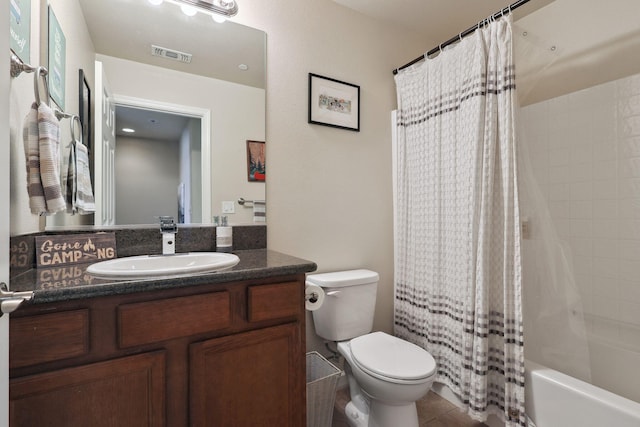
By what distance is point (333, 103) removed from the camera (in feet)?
6.40

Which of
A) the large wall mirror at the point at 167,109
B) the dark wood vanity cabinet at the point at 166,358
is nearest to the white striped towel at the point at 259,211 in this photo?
the large wall mirror at the point at 167,109

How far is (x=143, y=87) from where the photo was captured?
4.69 feet

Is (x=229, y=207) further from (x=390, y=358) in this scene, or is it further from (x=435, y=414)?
(x=435, y=414)

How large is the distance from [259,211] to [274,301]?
0.67m

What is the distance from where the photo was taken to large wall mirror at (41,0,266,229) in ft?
4.47

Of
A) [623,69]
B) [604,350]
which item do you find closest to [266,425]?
[604,350]

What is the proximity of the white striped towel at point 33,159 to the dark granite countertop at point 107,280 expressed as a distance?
0.74 feet

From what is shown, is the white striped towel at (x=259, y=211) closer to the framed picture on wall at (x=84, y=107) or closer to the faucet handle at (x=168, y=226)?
the faucet handle at (x=168, y=226)

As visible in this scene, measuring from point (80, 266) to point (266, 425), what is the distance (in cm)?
90

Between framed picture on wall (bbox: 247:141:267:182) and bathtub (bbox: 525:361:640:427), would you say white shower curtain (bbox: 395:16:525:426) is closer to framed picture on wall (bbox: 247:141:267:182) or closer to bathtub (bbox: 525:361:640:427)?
bathtub (bbox: 525:361:640:427)

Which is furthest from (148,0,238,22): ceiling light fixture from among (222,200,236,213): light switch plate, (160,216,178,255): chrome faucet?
(160,216,178,255): chrome faucet

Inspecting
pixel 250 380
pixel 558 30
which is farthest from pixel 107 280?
pixel 558 30

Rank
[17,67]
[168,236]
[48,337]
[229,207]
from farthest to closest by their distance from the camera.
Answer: [229,207], [168,236], [17,67], [48,337]

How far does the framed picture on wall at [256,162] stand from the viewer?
5.48ft
